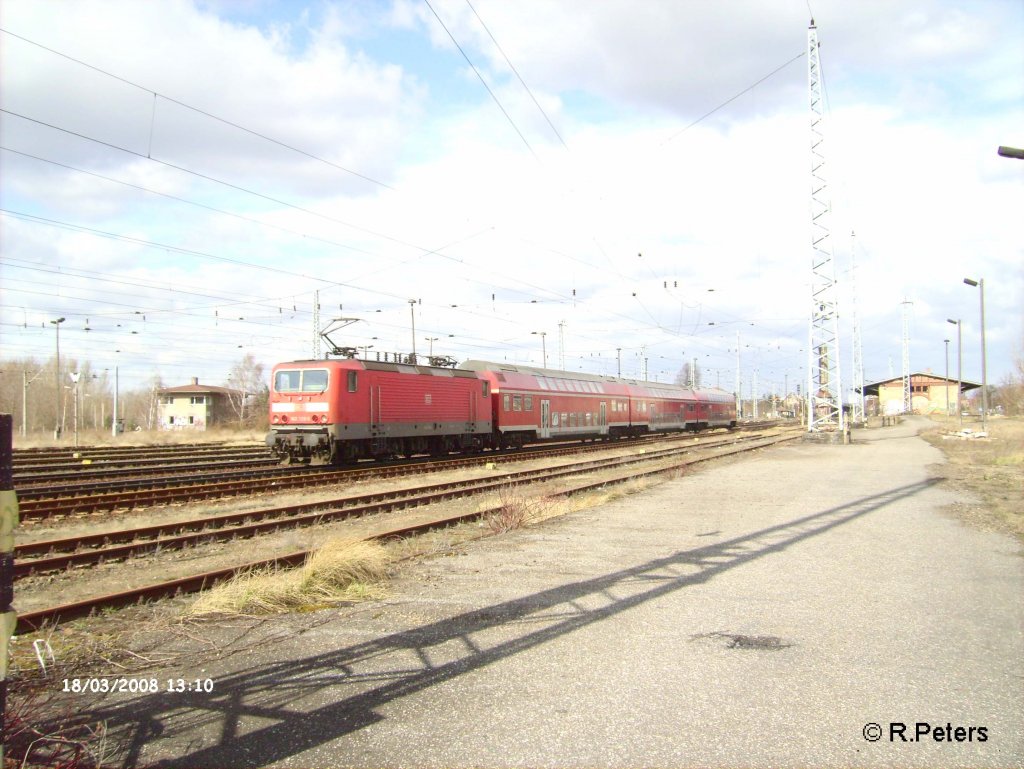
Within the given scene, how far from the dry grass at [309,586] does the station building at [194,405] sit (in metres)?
79.1

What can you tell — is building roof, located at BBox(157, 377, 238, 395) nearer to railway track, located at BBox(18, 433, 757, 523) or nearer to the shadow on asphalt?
railway track, located at BBox(18, 433, 757, 523)

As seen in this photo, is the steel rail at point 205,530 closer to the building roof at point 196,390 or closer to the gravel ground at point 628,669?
the gravel ground at point 628,669

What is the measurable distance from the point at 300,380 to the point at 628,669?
16.8 meters

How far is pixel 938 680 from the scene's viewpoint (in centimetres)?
474

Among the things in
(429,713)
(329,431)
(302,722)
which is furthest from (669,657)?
(329,431)

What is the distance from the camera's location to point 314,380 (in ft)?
65.3

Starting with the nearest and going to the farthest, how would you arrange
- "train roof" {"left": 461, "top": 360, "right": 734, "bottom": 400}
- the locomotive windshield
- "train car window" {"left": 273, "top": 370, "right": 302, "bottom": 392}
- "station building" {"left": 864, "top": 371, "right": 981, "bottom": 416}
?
the locomotive windshield, "train car window" {"left": 273, "top": 370, "right": 302, "bottom": 392}, "train roof" {"left": 461, "top": 360, "right": 734, "bottom": 400}, "station building" {"left": 864, "top": 371, "right": 981, "bottom": 416}

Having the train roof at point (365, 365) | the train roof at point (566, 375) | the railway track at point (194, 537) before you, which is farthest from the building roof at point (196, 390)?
the railway track at point (194, 537)

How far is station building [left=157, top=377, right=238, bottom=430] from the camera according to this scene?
82.2m

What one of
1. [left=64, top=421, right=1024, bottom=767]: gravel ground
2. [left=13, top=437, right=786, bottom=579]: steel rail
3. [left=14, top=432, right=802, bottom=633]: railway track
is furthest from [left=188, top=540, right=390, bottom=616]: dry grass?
[left=13, top=437, right=786, bottom=579]: steel rail

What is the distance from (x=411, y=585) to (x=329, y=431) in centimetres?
1276

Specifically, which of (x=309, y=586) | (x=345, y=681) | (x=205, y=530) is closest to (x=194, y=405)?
(x=205, y=530)

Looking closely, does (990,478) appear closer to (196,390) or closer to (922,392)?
(196,390)

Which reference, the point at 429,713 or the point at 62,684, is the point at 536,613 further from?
the point at 62,684
